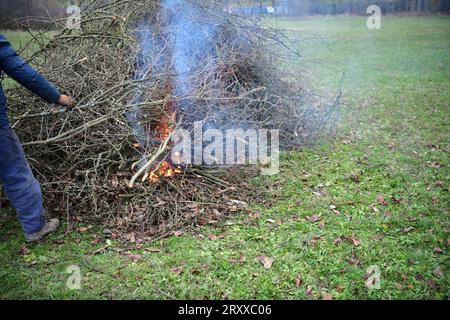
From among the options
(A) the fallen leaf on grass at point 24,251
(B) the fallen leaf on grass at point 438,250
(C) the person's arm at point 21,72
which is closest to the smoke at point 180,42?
(C) the person's arm at point 21,72

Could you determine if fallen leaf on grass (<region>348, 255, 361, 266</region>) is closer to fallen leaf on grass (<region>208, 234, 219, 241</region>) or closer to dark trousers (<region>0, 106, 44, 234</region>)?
fallen leaf on grass (<region>208, 234, 219, 241</region>)

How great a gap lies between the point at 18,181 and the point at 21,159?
0.22 meters

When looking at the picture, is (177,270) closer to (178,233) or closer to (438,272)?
(178,233)

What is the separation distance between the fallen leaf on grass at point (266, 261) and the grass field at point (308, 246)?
47 mm

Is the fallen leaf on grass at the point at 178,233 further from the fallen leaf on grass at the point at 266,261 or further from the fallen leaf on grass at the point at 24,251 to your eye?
the fallen leaf on grass at the point at 24,251

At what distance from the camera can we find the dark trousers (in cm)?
374

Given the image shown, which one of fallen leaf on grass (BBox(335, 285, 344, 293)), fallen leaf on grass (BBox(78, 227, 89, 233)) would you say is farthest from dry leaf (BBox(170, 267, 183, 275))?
fallen leaf on grass (BBox(335, 285, 344, 293))

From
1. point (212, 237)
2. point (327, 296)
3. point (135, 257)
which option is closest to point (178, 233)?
point (212, 237)

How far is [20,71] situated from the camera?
3.69m

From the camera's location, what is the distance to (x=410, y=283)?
336 centimetres

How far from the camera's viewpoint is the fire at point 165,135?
4.63 metres

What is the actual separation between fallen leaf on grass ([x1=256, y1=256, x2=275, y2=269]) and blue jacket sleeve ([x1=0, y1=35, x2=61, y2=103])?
2635 millimetres
